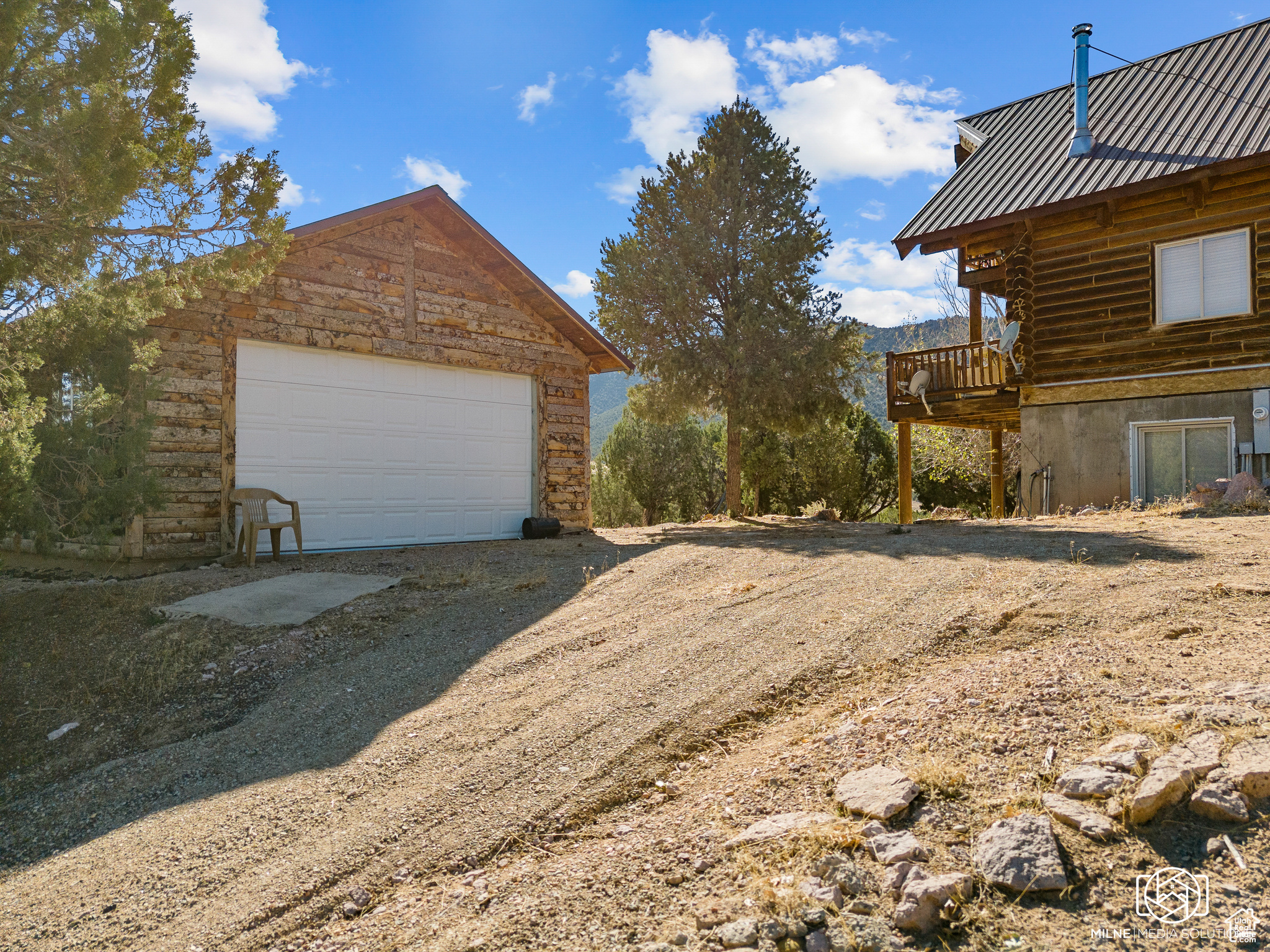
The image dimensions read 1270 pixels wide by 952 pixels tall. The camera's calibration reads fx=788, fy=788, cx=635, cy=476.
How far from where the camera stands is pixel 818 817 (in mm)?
2834

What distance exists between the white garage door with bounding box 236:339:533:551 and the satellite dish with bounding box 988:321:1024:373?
7413 mm

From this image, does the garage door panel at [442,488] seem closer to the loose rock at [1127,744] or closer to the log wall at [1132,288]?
the log wall at [1132,288]

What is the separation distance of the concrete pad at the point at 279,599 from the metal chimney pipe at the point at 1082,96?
12.1 m

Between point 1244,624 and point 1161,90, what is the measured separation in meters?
12.2

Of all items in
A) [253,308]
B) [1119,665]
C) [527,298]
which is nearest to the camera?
[1119,665]

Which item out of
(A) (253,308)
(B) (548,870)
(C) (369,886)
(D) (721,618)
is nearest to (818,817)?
(B) (548,870)

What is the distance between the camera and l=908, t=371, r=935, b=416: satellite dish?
13680 mm

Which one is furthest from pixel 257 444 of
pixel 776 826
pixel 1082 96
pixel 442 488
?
pixel 1082 96

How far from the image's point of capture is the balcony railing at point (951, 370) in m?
13.1

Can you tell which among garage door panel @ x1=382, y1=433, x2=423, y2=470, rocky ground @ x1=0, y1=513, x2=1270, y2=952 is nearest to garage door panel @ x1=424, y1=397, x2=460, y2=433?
garage door panel @ x1=382, y1=433, x2=423, y2=470

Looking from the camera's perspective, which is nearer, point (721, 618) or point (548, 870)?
point (548, 870)

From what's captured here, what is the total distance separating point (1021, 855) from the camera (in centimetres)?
238

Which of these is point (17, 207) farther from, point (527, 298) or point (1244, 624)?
point (1244, 624)

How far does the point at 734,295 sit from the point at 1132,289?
748cm
